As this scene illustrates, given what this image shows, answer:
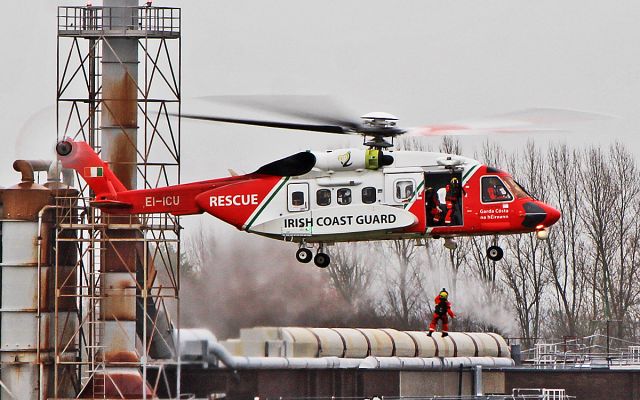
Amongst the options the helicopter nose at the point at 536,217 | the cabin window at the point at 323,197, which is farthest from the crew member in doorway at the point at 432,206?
the cabin window at the point at 323,197

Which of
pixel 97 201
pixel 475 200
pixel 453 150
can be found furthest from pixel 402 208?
pixel 453 150

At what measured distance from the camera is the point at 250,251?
67.9 m

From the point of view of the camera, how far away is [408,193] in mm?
52375

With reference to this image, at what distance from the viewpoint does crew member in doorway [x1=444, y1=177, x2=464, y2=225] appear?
5225 cm

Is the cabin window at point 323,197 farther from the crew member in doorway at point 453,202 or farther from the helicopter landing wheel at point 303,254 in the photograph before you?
the crew member in doorway at point 453,202

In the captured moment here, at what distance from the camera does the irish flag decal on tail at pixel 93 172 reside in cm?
5906

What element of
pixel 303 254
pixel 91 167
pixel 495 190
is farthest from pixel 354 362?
pixel 495 190

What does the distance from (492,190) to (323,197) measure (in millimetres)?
4394

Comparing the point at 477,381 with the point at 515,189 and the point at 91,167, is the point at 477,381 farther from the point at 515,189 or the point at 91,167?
the point at 515,189

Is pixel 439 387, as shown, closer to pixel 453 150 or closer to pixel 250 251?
pixel 250 251

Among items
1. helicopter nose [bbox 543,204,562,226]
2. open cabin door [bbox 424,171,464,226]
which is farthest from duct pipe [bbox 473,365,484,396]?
open cabin door [bbox 424,171,464,226]

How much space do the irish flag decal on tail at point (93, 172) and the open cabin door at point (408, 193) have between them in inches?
412

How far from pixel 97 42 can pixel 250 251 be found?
28.8 feet

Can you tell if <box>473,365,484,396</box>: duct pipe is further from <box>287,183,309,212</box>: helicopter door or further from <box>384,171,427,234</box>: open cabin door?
<box>287,183,309,212</box>: helicopter door
